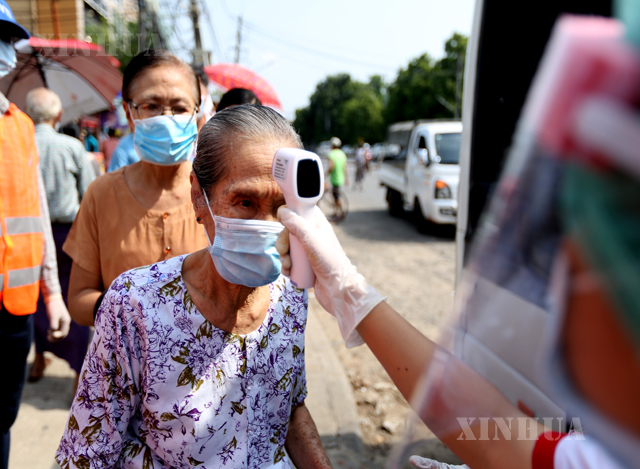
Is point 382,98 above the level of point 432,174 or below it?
above

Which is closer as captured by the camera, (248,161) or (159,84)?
(248,161)

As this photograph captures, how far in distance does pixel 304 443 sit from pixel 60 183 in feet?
8.91

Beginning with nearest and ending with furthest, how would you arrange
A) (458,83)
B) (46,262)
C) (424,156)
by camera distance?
(46,262)
(424,156)
(458,83)

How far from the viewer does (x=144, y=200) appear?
78.0 inches

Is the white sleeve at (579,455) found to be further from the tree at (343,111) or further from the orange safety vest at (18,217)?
the tree at (343,111)

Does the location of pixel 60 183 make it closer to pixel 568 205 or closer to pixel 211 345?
pixel 211 345

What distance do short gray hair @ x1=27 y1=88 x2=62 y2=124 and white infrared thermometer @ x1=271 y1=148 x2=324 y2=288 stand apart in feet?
9.83

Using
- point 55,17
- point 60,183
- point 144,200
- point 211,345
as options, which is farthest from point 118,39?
point 211,345

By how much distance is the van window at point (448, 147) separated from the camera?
9.01 m

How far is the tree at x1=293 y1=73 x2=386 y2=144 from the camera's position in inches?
2638

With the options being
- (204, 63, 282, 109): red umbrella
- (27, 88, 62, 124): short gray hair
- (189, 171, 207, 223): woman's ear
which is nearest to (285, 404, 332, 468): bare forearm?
(189, 171, 207, 223): woman's ear

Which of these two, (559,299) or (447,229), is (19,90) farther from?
(447,229)

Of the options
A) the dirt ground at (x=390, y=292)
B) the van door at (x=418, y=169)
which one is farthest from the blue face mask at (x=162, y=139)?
the van door at (x=418, y=169)

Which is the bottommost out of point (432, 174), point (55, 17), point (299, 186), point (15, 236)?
point (432, 174)
